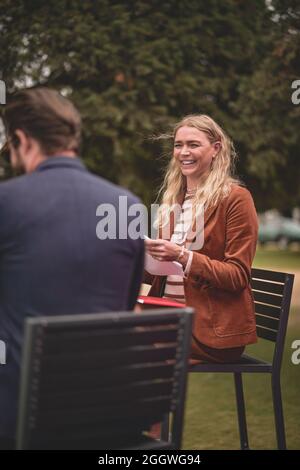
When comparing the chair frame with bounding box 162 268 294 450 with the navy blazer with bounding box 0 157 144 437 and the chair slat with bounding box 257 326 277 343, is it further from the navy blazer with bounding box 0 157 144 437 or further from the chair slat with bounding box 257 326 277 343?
the navy blazer with bounding box 0 157 144 437

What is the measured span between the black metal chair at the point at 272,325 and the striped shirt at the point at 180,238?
1.33 feet

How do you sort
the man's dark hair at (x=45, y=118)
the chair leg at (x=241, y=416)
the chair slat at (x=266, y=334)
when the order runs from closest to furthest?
the man's dark hair at (x=45, y=118) → the chair slat at (x=266, y=334) → the chair leg at (x=241, y=416)

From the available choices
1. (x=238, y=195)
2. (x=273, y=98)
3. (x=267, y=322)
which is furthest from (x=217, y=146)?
(x=273, y=98)

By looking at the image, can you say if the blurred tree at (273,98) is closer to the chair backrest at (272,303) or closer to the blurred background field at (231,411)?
the blurred background field at (231,411)

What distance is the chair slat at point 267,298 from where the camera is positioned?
13.9 feet

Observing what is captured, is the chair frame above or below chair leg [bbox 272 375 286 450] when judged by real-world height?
above

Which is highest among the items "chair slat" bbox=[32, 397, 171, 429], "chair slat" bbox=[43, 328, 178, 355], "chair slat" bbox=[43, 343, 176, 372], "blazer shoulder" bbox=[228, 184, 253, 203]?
"blazer shoulder" bbox=[228, 184, 253, 203]

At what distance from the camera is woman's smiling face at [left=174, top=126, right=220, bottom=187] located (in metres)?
4.29

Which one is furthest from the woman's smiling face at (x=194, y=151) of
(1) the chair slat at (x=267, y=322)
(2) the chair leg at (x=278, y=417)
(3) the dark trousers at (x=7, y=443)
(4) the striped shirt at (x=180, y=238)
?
(3) the dark trousers at (x=7, y=443)

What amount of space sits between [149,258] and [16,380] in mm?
1557

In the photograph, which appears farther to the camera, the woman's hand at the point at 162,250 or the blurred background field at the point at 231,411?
the blurred background field at the point at 231,411

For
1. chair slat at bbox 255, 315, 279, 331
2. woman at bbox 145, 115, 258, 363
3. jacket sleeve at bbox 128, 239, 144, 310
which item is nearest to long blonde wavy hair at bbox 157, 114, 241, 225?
woman at bbox 145, 115, 258, 363

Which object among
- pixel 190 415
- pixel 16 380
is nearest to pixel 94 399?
pixel 16 380

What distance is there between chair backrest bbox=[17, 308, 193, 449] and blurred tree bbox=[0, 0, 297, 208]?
20.2ft
